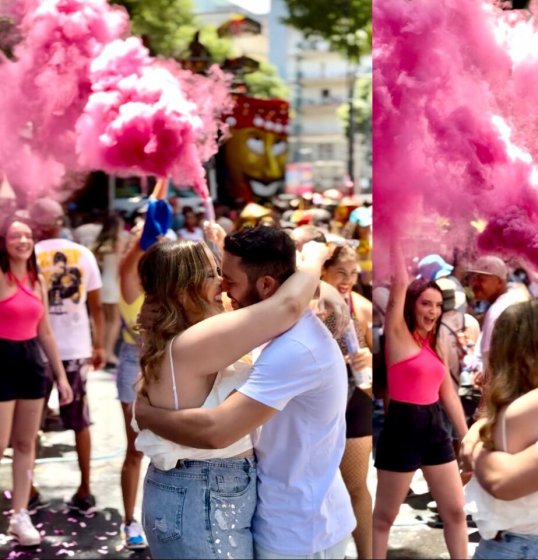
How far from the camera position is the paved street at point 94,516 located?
359cm

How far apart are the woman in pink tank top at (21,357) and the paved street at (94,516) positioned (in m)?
0.14

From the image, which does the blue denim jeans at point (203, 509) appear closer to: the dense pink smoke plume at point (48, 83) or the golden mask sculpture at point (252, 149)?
the dense pink smoke plume at point (48, 83)

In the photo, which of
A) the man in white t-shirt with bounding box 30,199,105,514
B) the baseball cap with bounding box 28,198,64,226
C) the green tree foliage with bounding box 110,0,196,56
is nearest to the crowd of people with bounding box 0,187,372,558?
the baseball cap with bounding box 28,198,64,226

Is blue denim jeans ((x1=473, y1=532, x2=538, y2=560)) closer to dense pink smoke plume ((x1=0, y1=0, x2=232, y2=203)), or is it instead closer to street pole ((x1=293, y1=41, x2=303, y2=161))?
dense pink smoke plume ((x1=0, y1=0, x2=232, y2=203))

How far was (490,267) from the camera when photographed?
→ 8.97 feet

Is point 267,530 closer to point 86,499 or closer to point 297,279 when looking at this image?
point 297,279

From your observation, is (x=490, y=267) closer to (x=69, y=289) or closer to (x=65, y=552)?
(x=65, y=552)

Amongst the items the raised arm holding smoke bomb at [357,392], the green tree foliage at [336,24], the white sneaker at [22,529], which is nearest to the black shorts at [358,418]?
the raised arm holding smoke bomb at [357,392]

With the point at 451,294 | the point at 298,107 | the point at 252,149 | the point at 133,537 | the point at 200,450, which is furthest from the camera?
the point at 298,107

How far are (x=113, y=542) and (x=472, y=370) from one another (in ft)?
6.32

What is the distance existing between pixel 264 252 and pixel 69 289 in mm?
2414

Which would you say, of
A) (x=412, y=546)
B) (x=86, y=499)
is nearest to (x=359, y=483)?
(x=412, y=546)

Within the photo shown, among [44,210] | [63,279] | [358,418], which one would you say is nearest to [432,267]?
[358,418]

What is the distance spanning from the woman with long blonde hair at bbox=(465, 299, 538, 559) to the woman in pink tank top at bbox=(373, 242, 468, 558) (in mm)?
435
